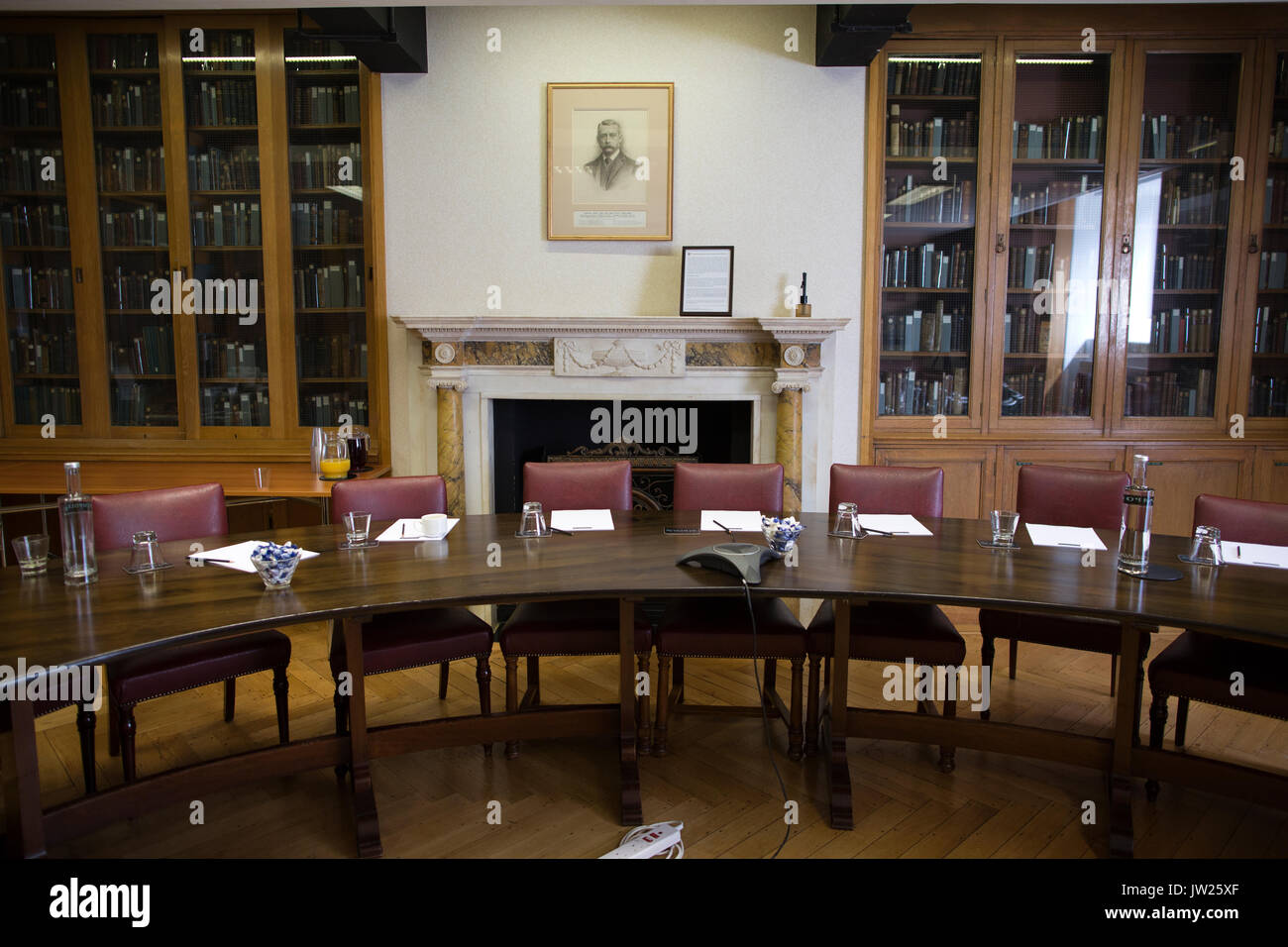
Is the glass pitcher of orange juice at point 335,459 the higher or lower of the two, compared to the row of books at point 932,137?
lower

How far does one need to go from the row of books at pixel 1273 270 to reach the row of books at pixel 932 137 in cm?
163

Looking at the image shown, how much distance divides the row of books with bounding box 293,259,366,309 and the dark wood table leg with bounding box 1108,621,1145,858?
3.78 metres

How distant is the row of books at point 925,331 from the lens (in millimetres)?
4266

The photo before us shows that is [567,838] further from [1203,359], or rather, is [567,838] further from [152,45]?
[152,45]

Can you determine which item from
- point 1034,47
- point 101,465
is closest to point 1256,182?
point 1034,47

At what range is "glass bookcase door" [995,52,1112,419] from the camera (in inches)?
162

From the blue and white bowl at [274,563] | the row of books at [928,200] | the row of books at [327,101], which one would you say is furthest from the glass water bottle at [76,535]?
the row of books at [928,200]

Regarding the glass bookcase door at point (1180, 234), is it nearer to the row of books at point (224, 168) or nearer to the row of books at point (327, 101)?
the row of books at point (327, 101)

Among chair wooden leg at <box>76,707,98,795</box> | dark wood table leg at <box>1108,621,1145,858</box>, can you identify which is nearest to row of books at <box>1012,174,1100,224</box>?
dark wood table leg at <box>1108,621,1145,858</box>

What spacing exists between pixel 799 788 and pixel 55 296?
178 inches

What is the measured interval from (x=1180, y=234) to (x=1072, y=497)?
211 cm

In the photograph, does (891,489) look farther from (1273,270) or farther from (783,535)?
(1273,270)

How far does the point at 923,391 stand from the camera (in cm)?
430

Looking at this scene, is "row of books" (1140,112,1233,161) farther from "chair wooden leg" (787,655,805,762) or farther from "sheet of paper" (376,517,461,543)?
"sheet of paper" (376,517,461,543)
